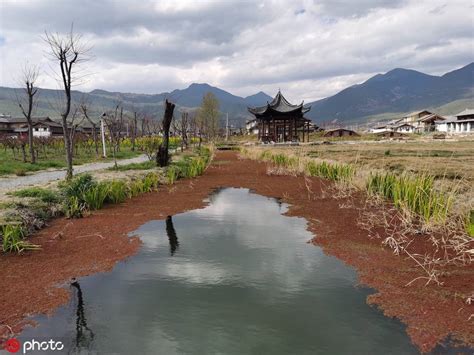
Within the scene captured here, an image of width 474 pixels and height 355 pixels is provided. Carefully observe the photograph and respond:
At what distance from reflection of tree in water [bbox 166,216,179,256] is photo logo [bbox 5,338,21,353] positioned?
9.22 ft

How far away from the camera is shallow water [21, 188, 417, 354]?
3.52 meters

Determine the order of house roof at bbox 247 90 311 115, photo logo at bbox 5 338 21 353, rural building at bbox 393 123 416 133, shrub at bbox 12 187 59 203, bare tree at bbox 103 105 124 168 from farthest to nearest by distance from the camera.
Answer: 1. rural building at bbox 393 123 416 133
2. house roof at bbox 247 90 311 115
3. bare tree at bbox 103 105 124 168
4. shrub at bbox 12 187 59 203
5. photo logo at bbox 5 338 21 353

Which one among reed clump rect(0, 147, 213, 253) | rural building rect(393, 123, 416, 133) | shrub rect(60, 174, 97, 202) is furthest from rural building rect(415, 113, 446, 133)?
shrub rect(60, 174, 97, 202)

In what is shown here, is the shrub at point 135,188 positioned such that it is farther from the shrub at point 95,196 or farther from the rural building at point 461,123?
the rural building at point 461,123

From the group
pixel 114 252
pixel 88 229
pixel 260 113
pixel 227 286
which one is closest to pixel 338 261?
pixel 227 286

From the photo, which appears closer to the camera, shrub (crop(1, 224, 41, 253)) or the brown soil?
the brown soil

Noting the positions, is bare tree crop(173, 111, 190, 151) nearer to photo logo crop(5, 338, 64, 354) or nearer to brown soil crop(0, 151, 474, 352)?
brown soil crop(0, 151, 474, 352)

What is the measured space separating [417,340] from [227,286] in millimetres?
2255

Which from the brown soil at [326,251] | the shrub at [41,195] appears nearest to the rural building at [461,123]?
the brown soil at [326,251]

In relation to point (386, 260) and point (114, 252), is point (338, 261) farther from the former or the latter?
point (114, 252)

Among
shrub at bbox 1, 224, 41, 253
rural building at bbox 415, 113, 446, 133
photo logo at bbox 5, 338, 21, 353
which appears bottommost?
photo logo at bbox 5, 338, 21, 353

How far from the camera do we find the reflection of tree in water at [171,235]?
20.8 ft

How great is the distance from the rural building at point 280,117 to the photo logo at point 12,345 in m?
33.0

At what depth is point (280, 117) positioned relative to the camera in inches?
1475
